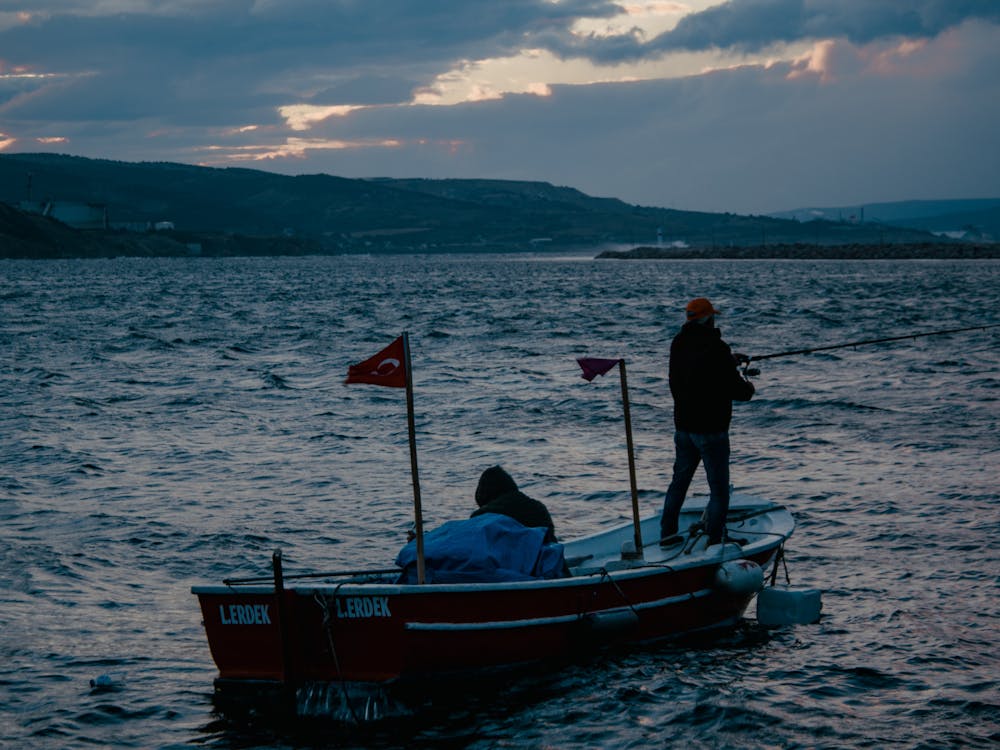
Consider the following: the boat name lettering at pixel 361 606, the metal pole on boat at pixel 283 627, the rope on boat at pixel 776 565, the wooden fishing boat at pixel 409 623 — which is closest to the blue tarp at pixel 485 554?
the wooden fishing boat at pixel 409 623

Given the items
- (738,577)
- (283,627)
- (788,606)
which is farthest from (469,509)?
(283,627)

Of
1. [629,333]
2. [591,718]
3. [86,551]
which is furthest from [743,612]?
[629,333]

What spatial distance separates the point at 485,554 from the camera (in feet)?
32.3

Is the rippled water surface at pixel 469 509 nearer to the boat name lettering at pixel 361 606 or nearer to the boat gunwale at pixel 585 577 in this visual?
the boat gunwale at pixel 585 577

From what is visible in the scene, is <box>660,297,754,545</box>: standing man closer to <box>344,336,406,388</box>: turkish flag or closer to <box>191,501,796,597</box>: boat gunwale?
<box>191,501,796,597</box>: boat gunwale

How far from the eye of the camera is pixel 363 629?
9055 millimetres

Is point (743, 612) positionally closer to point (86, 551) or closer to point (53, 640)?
point (53, 640)

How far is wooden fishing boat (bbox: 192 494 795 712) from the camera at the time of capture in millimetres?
9016

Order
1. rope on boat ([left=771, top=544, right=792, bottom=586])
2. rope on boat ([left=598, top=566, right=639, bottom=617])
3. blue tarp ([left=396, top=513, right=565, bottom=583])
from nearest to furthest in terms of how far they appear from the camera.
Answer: blue tarp ([left=396, top=513, right=565, bottom=583]), rope on boat ([left=598, top=566, right=639, bottom=617]), rope on boat ([left=771, top=544, right=792, bottom=586])

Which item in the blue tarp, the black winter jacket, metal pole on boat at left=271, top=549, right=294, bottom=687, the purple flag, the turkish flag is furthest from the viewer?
the black winter jacket

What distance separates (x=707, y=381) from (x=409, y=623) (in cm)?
396

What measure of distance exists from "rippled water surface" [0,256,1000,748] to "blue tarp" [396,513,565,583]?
907 millimetres

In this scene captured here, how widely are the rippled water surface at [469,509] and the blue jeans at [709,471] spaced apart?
1.10 meters

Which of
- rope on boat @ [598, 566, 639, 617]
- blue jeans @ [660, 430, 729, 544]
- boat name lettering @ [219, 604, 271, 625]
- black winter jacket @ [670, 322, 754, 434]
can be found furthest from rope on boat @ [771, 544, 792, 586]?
boat name lettering @ [219, 604, 271, 625]
